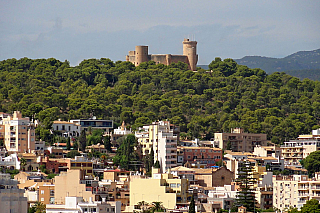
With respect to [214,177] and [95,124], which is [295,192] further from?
[95,124]

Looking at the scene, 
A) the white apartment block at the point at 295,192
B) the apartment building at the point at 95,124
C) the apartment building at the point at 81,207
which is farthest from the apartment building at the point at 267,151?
the apartment building at the point at 81,207

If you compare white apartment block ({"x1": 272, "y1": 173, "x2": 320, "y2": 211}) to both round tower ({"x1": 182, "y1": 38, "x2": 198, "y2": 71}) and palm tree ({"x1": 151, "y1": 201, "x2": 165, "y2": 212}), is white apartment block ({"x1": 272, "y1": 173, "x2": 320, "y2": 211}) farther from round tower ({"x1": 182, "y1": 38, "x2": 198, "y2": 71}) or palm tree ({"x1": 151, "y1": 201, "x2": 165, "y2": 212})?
round tower ({"x1": 182, "y1": 38, "x2": 198, "y2": 71})

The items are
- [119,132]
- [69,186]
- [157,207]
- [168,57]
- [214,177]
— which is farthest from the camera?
[168,57]

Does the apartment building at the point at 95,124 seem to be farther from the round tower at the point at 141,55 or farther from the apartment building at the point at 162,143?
the round tower at the point at 141,55

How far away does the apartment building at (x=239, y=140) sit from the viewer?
254 ft

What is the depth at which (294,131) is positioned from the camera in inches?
3282

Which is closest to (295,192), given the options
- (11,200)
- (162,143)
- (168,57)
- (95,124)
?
(162,143)

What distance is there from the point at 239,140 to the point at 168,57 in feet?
107

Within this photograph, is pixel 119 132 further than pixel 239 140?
No

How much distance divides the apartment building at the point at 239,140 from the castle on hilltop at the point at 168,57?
29.7 metres

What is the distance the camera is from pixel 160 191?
49.7 m

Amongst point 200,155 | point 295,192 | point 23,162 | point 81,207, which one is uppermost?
point 200,155

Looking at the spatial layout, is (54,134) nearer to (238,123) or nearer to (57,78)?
(238,123)

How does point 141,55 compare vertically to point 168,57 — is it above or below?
above
